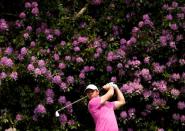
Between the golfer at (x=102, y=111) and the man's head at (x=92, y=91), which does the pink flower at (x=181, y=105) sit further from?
the man's head at (x=92, y=91)

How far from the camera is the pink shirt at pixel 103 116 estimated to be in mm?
7621

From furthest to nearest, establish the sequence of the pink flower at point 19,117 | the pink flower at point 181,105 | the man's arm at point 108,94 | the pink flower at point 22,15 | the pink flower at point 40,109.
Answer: the pink flower at point 22,15 → the pink flower at point 19,117 → the pink flower at point 40,109 → the pink flower at point 181,105 → the man's arm at point 108,94

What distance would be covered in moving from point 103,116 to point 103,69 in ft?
6.59

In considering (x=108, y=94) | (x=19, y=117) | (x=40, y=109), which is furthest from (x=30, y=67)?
(x=108, y=94)

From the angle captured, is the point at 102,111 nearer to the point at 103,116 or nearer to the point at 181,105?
the point at 103,116

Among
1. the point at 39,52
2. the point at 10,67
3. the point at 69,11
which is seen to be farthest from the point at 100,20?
the point at 10,67

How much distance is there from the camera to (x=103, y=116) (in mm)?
7668

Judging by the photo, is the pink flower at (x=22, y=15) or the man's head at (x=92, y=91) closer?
the man's head at (x=92, y=91)

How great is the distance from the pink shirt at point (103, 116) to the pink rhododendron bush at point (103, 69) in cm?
133

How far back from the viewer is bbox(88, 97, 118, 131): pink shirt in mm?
7621

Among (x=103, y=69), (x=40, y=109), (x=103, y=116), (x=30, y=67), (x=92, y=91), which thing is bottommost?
(x=40, y=109)

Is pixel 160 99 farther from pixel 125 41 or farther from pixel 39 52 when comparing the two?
pixel 39 52

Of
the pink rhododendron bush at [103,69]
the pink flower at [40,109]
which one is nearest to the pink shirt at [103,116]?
the pink rhododendron bush at [103,69]

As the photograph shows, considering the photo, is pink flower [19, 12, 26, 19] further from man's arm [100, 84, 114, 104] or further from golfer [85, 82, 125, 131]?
golfer [85, 82, 125, 131]
